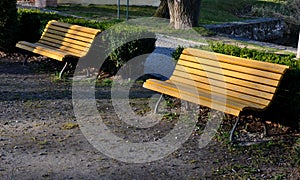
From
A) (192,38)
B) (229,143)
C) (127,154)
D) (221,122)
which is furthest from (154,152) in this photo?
(192,38)

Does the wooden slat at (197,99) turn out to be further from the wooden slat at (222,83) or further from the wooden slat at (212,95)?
the wooden slat at (222,83)

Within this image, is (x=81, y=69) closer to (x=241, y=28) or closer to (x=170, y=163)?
(x=170, y=163)

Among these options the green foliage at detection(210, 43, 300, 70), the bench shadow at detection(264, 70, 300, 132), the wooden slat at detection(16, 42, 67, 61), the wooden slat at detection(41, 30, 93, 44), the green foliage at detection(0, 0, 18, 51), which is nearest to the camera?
the bench shadow at detection(264, 70, 300, 132)

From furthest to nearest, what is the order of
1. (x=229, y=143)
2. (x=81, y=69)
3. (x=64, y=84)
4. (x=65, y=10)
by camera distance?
1. (x=65, y=10)
2. (x=81, y=69)
3. (x=64, y=84)
4. (x=229, y=143)

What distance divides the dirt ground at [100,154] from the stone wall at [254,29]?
942 cm

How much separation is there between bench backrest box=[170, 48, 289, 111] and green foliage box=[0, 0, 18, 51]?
477 cm

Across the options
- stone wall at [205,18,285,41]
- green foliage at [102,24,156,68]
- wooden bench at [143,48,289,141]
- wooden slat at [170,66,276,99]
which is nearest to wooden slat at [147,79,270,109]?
wooden bench at [143,48,289,141]

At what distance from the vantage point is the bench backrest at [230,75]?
559 cm

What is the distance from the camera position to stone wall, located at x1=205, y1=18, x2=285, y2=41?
624 inches

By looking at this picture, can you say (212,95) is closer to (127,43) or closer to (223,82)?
(223,82)

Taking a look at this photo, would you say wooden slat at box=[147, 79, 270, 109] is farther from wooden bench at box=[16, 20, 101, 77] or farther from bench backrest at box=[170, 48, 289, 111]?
wooden bench at box=[16, 20, 101, 77]

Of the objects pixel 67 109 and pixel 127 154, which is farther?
pixel 67 109

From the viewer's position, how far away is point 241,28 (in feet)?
55.1

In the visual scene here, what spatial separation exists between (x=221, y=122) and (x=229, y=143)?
0.72 metres
